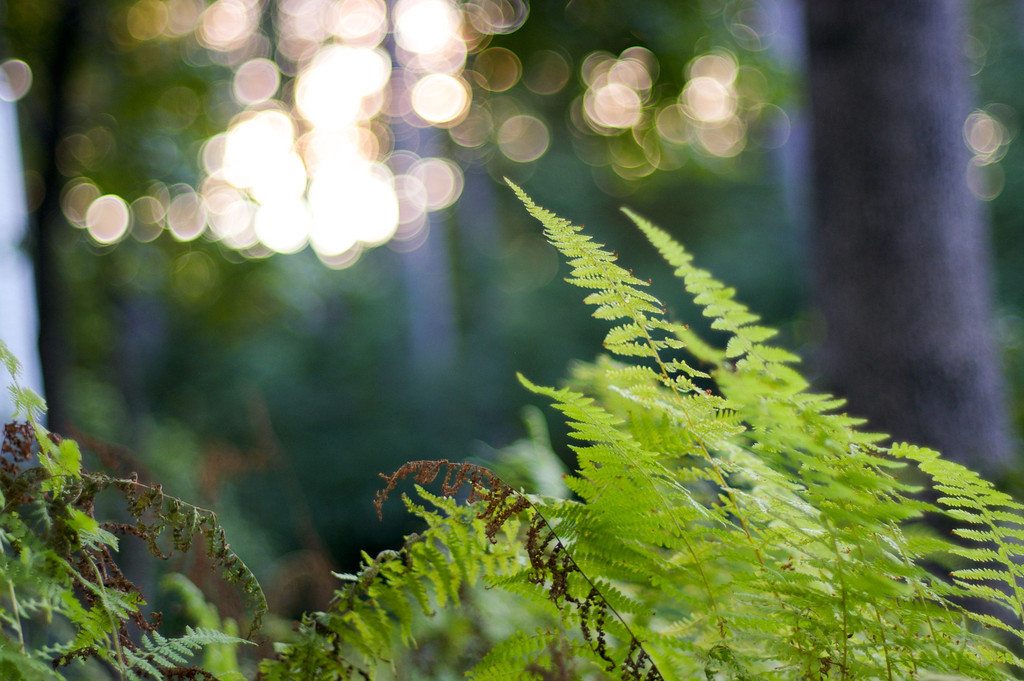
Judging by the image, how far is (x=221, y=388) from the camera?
12.0m

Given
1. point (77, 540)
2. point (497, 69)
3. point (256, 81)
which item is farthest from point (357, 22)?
point (77, 540)

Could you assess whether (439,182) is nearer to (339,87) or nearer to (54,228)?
(339,87)

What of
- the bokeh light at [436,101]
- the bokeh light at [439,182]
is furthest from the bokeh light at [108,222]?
the bokeh light at [439,182]

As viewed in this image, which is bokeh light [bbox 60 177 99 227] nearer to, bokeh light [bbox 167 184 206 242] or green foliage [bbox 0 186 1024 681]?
bokeh light [bbox 167 184 206 242]

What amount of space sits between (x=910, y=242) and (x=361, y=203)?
10.2 m

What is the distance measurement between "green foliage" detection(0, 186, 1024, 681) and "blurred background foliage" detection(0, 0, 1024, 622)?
0.73 m

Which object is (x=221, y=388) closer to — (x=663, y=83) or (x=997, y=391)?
(x=663, y=83)

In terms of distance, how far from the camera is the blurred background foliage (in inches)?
156

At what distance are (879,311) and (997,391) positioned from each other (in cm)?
53

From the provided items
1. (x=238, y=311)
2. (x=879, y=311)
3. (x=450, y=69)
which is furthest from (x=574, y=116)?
(x=879, y=311)

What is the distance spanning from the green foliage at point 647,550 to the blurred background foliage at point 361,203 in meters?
0.73

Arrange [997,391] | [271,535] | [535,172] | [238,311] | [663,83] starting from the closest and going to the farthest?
[997,391], [663,83], [238,311], [271,535], [535,172]

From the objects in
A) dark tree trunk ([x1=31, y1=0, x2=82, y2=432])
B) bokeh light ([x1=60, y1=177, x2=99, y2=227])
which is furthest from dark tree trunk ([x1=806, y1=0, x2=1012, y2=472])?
bokeh light ([x1=60, y1=177, x2=99, y2=227])

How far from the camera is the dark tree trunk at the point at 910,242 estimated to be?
7.72 ft
